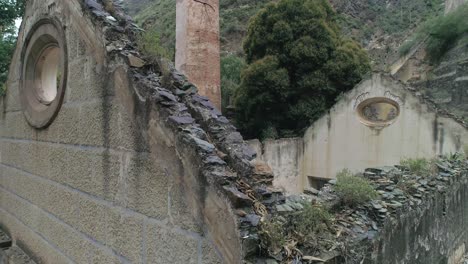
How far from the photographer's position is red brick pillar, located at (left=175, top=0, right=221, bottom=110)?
1104cm

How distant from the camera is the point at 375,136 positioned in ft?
40.3

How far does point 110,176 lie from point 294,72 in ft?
→ 44.7

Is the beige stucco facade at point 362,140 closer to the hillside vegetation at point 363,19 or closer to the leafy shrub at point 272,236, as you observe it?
the leafy shrub at point 272,236

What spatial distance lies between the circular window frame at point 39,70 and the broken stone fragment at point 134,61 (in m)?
0.94

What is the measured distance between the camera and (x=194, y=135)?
206cm

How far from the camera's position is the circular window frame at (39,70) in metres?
3.13

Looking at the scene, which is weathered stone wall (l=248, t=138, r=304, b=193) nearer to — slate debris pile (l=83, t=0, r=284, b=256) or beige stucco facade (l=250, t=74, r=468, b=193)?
beige stucco facade (l=250, t=74, r=468, b=193)

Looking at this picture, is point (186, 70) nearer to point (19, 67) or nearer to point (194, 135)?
point (19, 67)

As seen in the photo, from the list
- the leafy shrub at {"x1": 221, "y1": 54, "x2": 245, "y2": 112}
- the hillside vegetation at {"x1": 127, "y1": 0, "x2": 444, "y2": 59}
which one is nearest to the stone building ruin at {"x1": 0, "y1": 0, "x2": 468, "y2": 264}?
the leafy shrub at {"x1": 221, "y1": 54, "x2": 245, "y2": 112}

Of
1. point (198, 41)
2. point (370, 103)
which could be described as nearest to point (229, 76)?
point (198, 41)

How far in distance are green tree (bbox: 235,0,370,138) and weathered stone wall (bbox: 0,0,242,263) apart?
11.8m

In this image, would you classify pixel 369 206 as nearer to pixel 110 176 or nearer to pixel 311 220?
pixel 311 220

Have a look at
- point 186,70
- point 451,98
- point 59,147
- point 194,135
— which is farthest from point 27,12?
point 451,98

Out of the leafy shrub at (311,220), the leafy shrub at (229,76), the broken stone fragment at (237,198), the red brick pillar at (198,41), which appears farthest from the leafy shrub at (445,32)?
the broken stone fragment at (237,198)
